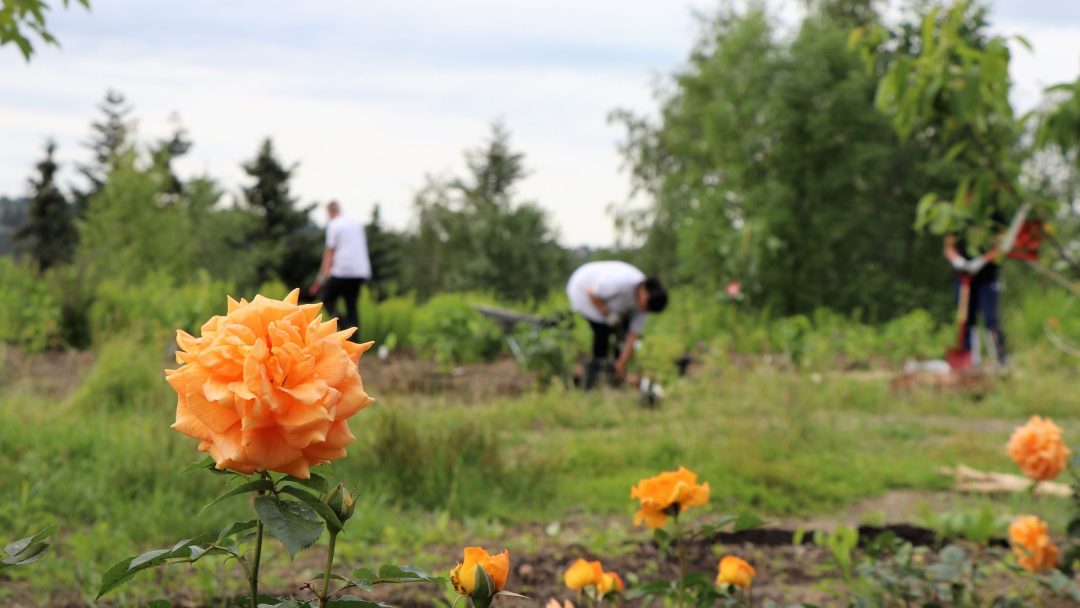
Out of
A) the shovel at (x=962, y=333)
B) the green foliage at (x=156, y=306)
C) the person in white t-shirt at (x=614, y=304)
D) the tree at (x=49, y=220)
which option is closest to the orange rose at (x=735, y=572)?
the person in white t-shirt at (x=614, y=304)

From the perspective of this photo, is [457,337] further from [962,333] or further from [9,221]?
[9,221]

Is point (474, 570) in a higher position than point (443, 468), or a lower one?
higher

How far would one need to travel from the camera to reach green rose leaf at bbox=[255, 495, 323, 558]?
0.90 m

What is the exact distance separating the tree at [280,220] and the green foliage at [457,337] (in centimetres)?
3262

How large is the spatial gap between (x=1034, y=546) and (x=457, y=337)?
8546mm

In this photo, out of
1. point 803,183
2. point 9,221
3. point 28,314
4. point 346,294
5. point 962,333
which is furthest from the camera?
point 9,221

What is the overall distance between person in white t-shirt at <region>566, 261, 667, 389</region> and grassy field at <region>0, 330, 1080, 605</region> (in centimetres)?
130

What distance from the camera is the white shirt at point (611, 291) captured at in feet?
29.2

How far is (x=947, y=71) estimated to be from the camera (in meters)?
2.80

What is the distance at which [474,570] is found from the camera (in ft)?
3.58

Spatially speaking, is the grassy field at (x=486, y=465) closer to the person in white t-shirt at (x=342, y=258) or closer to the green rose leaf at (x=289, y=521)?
the green rose leaf at (x=289, y=521)

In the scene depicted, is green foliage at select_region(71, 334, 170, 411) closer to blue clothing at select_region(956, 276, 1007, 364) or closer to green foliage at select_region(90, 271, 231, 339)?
green foliage at select_region(90, 271, 231, 339)

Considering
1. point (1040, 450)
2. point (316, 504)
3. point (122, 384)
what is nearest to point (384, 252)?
point (122, 384)

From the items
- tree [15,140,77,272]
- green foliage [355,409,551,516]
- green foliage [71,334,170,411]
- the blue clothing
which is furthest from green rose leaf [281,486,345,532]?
tree [15,140,77,272]
